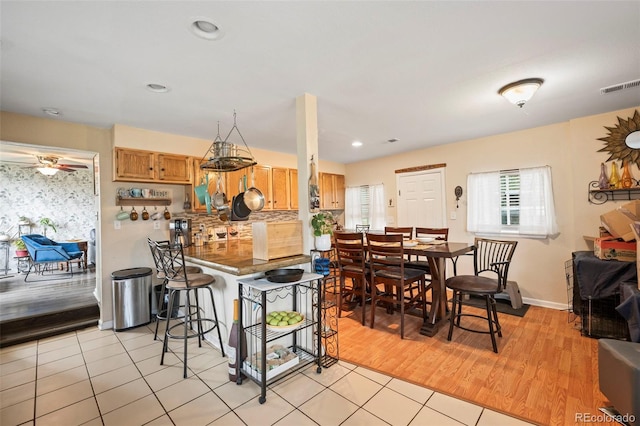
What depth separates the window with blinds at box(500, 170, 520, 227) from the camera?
3967mm

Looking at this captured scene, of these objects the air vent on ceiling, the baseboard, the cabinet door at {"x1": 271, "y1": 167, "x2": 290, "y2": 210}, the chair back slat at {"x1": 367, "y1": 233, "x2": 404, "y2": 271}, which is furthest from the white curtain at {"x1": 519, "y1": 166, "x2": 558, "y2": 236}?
the cabinet door at {"x1": 271, "y1": 167, "x2": 290, "y2": 210}

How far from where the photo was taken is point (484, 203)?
13.9 ft

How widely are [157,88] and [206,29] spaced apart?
1.05m

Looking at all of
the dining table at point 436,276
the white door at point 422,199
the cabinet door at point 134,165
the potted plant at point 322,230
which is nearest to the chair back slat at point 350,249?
the dining table at point 436,276

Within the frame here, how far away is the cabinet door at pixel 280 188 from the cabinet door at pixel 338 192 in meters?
1.37

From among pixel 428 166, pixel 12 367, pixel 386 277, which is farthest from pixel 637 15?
pixel 12 367

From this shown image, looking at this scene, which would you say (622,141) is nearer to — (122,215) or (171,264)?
(171,264)

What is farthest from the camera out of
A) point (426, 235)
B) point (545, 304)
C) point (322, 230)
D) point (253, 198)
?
point (426, 235)

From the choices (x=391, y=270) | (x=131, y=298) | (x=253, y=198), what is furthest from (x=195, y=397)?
(x=391, y=270)

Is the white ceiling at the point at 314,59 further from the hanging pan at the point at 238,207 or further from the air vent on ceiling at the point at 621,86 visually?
the hanging pan at the point at 238,207

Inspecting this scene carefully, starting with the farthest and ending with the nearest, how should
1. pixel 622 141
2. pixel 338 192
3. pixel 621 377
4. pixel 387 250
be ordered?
pixel 338 192 < pixel 622 141 < pixel 387 250 < pixel 621 377

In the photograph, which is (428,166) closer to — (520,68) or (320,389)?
(520,68)

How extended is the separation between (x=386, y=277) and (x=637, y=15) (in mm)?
2619

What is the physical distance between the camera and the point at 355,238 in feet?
10.3
